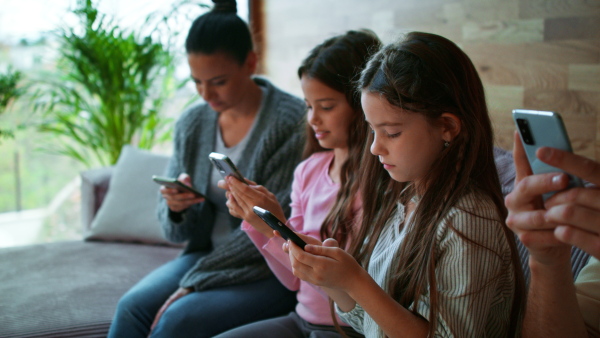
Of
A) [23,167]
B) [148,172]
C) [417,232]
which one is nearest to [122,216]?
[148,172]

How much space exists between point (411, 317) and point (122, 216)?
1.73m

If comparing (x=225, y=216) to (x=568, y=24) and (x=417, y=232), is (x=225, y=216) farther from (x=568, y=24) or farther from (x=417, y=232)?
→ (x=568, y=24)

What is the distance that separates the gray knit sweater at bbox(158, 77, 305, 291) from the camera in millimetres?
1801

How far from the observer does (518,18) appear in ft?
5.82

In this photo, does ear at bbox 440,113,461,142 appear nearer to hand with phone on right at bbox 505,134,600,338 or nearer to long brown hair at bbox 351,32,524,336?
long brown hair at bbox 351,32,524,336

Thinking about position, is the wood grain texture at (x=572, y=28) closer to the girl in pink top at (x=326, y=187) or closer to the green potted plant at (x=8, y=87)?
the girl in pink top at (x=326, y=187)

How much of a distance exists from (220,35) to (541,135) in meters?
1.35

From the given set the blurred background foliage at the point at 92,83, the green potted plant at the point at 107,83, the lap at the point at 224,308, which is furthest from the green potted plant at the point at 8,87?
the lap at the point at 224,308

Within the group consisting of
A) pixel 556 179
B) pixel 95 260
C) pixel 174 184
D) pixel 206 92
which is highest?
pixel 556 179

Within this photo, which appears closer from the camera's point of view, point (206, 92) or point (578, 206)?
point (578, 206)

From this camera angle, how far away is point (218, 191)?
2.01m

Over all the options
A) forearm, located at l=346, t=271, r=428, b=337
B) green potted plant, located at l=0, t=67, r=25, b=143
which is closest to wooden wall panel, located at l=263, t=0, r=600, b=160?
forearm, located at l=346, t=271, r=428, b=337

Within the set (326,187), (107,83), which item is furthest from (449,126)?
(107,83)

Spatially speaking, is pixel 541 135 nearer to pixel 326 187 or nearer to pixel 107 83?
pixel 326 187
